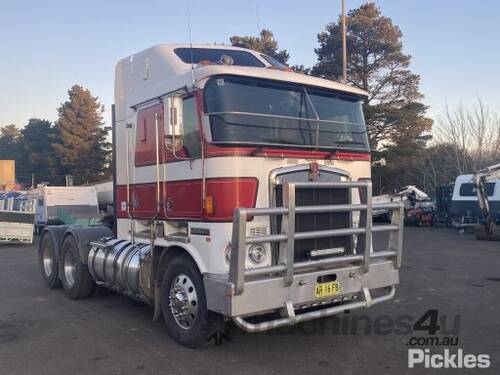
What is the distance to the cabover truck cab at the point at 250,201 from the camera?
5496 mm

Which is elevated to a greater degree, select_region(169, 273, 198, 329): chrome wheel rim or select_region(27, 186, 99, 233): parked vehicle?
select_region(27, 186, 99, 233): parked vehicle

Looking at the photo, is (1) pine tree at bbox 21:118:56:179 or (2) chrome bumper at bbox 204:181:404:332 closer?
(2) chrome bumper at bbox 204:181:404:332

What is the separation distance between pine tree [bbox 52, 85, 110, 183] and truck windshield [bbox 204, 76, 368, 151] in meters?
52.7

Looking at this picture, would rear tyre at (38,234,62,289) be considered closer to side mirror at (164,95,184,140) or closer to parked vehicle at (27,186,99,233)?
side mirror at (164,95,184,140)

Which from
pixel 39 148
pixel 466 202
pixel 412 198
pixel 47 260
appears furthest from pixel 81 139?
pixel 47 260

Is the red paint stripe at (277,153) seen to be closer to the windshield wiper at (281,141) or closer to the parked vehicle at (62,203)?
the windshield wiper at (281,141)

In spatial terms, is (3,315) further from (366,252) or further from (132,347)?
(366,252)

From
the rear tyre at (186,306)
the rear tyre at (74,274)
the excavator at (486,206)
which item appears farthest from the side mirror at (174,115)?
the excavator at (486,206)

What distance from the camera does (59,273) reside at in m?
9.64

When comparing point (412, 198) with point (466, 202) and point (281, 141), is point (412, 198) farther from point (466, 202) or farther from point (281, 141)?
point (281, 141)

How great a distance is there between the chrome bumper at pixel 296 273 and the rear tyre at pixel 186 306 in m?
0.33

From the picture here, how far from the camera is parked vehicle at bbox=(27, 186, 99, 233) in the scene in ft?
82.6

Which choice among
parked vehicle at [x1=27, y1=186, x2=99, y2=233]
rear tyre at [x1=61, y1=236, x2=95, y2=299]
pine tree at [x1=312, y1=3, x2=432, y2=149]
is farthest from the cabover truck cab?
pine tree at [x1=312, y1=3, x2=432, y2=149]

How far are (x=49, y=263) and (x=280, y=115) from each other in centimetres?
635
